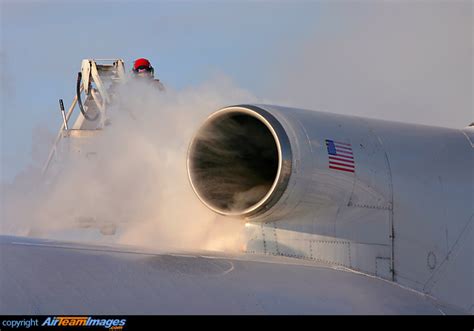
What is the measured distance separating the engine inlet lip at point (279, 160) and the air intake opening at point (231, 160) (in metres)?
0.01

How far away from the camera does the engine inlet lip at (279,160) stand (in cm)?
536

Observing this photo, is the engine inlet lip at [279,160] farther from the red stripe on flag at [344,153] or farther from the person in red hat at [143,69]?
the person in red hat at [143,69]

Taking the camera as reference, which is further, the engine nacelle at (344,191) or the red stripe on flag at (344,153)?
the red stripe on flag at (344,153)

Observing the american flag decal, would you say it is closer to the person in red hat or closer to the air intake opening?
the air intake opening

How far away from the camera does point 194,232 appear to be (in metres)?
6.41

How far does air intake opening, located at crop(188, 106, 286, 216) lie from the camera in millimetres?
5863
